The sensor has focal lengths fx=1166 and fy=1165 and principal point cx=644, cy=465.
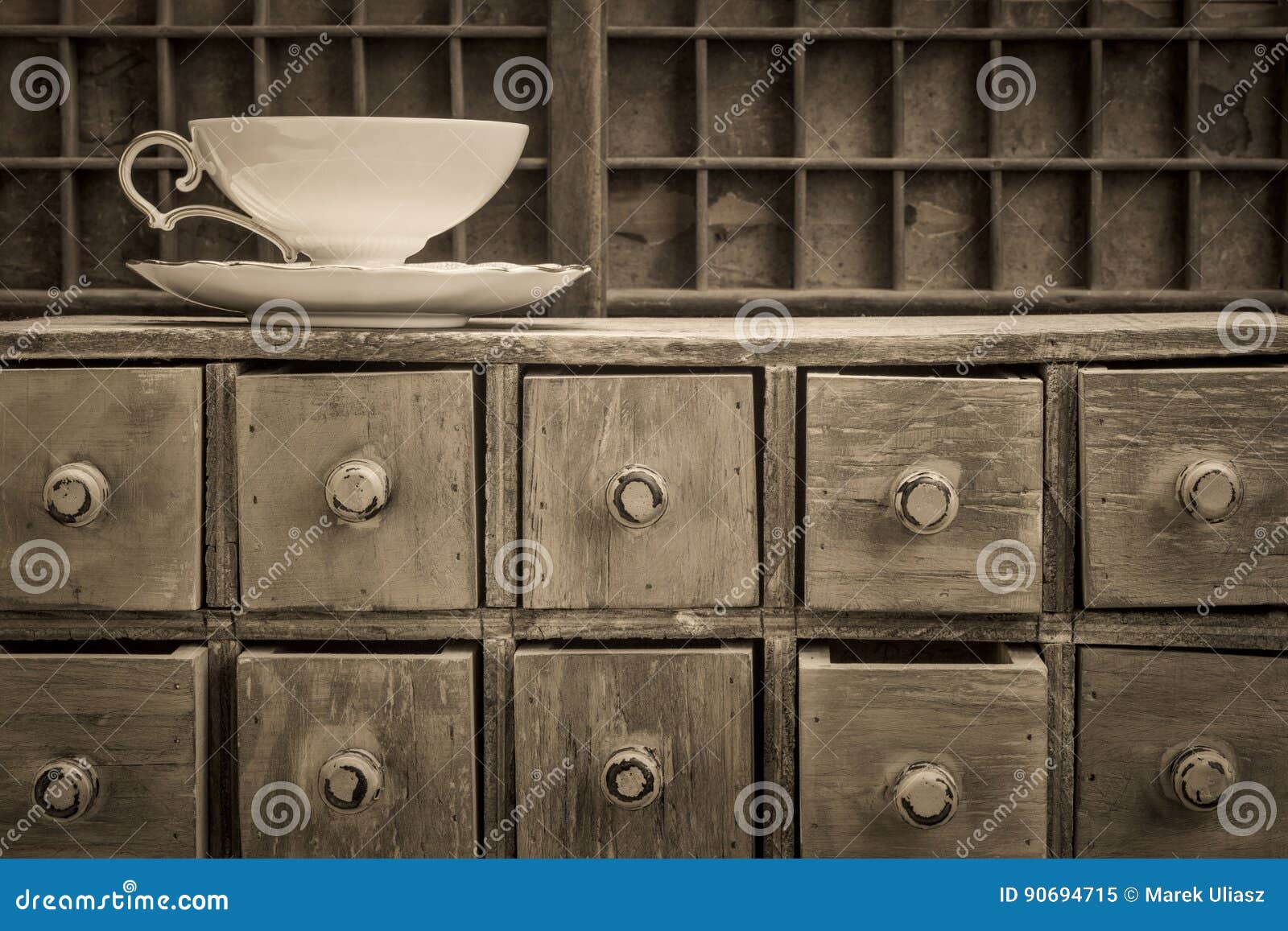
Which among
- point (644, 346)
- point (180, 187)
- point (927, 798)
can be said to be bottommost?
point (927, 798)

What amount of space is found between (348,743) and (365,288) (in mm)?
567

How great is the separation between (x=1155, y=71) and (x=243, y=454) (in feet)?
5.39

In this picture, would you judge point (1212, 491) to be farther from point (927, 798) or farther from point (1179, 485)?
point (927, 798)

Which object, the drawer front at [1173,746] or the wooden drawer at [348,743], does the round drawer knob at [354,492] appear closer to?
the wooden drawer at [348,743]

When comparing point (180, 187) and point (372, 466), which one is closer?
point (372, 466)

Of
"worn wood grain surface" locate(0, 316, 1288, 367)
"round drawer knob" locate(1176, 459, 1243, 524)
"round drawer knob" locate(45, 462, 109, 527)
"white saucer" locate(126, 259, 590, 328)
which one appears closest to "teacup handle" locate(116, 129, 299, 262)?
"white saucer" locate(126, 259, 590, 328)

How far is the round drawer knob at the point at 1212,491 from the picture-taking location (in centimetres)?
138

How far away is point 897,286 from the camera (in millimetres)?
2021

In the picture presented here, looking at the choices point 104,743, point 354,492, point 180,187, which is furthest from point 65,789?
point 180,187

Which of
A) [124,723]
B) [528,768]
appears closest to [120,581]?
[124,723]

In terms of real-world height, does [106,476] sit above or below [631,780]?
above

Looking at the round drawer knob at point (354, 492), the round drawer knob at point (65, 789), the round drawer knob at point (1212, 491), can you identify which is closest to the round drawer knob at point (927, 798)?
the round drawer knob at point (1212, 491)

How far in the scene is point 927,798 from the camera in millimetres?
1390

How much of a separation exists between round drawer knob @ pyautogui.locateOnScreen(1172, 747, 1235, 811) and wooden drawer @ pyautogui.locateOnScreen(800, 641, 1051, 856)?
0.52 ft
